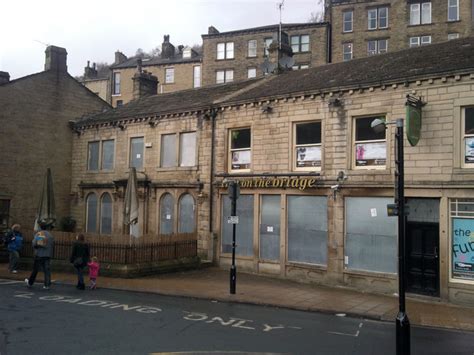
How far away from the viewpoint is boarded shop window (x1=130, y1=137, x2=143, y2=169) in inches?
942

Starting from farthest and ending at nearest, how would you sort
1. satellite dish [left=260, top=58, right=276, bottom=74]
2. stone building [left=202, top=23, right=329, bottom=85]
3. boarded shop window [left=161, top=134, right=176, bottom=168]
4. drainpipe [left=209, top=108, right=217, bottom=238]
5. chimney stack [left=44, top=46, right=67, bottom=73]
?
stone building [left=202, top=23, right=329, bottom=85] < chimney stack [left=44, top=46, right=67, bottom=73] < satellite dish [left=260, top=58, right=276, bottom=74] < boarded shop window [left=161, top=134, right=176, bottom=168] < drainpipe [left=209, top=108, right=217, bottom=238]

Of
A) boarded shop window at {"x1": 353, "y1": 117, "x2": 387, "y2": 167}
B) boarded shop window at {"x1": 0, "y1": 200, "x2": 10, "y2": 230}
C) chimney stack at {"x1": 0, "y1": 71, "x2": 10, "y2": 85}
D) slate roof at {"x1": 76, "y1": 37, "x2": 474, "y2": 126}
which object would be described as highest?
chimney stack at {"x1": 0, "y1": 71, "x2": 10, "y2": 85}

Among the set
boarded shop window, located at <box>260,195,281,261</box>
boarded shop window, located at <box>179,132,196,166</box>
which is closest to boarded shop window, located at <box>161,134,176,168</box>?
boarded shop window, located at <box>179,132,196,166</box>

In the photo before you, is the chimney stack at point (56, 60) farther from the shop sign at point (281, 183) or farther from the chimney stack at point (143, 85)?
the shop sign at point (281, 183)

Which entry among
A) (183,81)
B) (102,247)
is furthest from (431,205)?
(183,81)

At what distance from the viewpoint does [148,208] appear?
23016mm

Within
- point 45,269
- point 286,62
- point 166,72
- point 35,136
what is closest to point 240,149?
point 286,62

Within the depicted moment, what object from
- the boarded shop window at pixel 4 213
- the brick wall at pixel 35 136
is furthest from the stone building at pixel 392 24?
the boarded shop window at pixel 4 213

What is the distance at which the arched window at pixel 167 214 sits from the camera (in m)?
22.3

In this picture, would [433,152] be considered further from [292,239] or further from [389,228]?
[292,239]

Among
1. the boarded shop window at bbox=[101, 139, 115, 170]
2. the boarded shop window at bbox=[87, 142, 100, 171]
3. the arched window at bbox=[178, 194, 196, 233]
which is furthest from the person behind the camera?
the boarded shop window at bbox=[87, 142, 100, 171]

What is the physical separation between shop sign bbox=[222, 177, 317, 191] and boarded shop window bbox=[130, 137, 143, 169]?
689 centimetres

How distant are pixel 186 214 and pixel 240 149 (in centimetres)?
416

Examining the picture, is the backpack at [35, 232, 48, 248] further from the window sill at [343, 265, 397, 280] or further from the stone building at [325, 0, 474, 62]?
the stone building at [325, 0, 474, 62]
